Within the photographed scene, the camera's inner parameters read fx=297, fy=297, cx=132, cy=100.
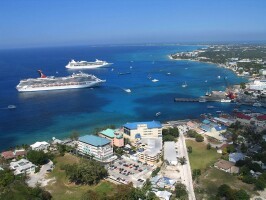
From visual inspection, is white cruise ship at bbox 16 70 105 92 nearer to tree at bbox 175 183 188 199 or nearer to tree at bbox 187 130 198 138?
tree at bbox 187 130 198 138

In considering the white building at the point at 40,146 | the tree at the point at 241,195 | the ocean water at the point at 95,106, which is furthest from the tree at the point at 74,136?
the tree at the point at 241,195

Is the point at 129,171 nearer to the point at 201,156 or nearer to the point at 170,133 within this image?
the point at 201,156

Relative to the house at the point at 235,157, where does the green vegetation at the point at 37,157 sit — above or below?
above

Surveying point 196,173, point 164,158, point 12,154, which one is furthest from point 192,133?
point 12,154

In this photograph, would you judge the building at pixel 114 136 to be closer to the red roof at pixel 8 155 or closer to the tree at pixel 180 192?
the red roof at pixel 8 155

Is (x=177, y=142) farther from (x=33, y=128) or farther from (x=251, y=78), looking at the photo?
(x=251, y=78)

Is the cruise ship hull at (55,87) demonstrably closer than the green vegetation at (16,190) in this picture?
No

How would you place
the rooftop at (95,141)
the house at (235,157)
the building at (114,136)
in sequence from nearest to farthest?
the house at (235,157), the rooftop at (95,141), the building at (114,136)

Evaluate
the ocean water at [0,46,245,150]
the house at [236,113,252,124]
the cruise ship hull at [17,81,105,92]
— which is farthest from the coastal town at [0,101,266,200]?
the cruise ship hull at [17,81,105,92]
